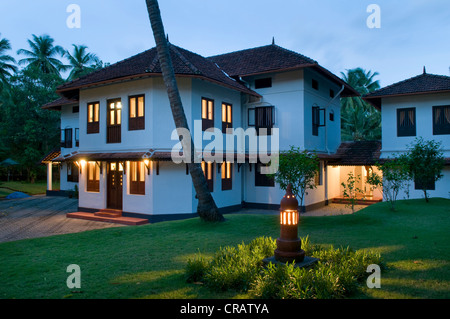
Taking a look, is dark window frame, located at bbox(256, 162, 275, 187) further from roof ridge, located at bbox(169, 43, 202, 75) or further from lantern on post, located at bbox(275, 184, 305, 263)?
lantern on post, located at bbox(275, 184, 305, 263)

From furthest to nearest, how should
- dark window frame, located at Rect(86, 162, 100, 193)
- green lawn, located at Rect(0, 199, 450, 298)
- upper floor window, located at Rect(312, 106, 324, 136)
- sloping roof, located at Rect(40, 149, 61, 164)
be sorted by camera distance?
sloping roof, located at Rect(40, 149, 61, 164), upper floor window, located at Rect(312, 106, 324, 136), dark window frame, located at Rect(86, 162, 100, 193), green lawn, located at Rect(0, 199, 450, 298)

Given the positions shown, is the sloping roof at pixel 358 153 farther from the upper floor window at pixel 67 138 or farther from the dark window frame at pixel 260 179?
the upper floor window at pixel 67 138

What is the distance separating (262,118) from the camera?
17875 mm

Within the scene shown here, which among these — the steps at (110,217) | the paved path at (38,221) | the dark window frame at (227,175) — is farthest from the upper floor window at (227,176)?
the paved path at (38,221)

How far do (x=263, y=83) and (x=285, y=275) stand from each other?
14.5 meters

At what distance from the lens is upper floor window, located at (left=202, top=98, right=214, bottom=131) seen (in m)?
15.4

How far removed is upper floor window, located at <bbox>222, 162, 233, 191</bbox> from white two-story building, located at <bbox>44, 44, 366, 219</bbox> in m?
0.05

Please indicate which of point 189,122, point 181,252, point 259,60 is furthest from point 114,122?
point 181,252

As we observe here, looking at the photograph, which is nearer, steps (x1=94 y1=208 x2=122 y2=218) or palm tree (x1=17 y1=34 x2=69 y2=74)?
steps (x1=94 y1=208 x2=122 y2=218)

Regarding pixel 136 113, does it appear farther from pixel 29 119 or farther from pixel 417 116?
pixel 29 119

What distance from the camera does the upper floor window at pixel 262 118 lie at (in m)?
17.7

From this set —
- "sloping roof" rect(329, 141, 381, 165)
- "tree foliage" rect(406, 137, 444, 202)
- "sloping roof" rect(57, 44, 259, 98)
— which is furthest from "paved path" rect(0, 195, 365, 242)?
"sloping roof" rect(57, 44, 259, 98)
